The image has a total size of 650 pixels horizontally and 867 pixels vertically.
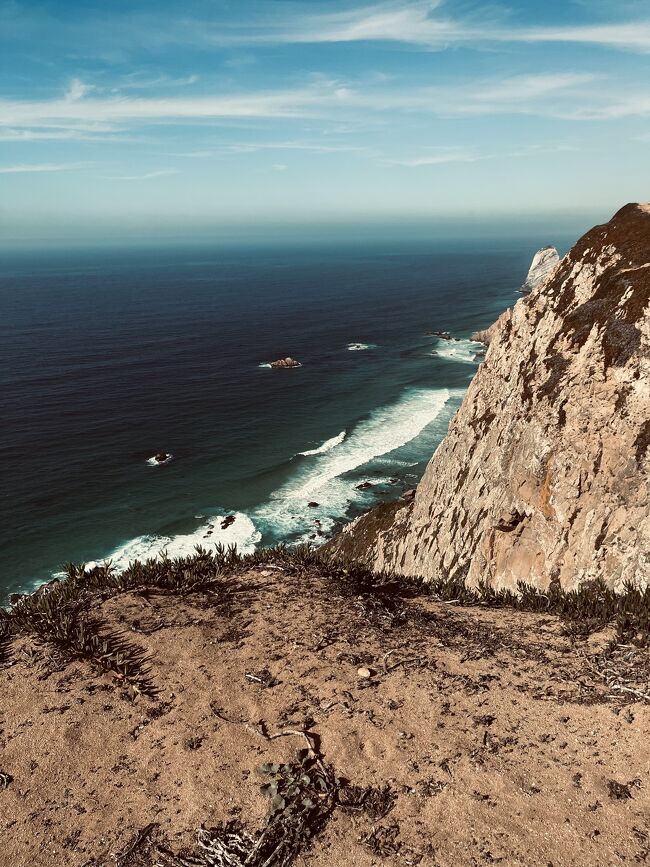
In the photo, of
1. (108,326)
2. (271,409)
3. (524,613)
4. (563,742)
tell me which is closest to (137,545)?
(271,409)

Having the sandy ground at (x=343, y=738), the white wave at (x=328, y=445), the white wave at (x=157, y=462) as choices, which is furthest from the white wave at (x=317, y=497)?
the sandy ground at (x=343, y=738)

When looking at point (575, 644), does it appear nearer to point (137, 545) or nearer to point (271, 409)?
point (137, 545)

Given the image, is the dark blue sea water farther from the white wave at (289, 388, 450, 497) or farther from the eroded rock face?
the eroded rock face

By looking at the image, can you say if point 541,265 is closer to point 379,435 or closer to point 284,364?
point 284,364

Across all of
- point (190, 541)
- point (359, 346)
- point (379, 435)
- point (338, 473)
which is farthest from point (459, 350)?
point (190, 541)

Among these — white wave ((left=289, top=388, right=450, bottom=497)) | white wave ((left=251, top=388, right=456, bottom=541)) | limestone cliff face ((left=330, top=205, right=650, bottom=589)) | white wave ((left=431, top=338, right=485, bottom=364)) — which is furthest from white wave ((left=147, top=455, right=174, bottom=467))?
white wave ((left=431, top=338, right=485, bottom=364))

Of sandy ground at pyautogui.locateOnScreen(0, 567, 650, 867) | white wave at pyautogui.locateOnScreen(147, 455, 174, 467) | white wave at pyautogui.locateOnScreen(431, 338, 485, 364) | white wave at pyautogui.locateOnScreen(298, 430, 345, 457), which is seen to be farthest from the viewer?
white wave at pyautogui.locateOnScreen(431, 338, 485, 364)
